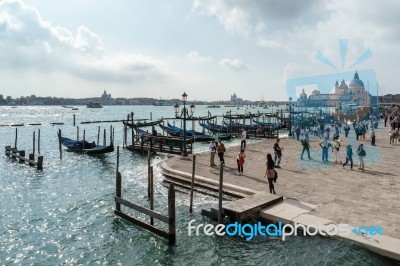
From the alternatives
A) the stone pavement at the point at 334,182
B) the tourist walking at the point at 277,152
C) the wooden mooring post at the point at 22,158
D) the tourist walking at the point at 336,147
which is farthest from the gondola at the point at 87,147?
the tourist walking at the point at 336,147

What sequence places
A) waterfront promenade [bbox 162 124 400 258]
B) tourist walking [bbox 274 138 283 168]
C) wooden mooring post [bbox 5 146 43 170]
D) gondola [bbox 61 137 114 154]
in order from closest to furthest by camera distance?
waterfront promenade [bbox 162 124 400 258]
tourist walking [bbox 274 138 283 168]
wooden mooring post [bbox 5 146 43 170]
gondola [bbox 61 137 114 154]

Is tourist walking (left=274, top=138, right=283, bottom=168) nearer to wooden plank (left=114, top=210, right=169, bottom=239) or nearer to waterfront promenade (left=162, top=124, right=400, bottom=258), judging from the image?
waterfront promenade (left=162, top=124, right=400, bottom=258)

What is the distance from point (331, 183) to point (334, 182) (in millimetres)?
207

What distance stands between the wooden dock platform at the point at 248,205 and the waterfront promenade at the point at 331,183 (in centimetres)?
87

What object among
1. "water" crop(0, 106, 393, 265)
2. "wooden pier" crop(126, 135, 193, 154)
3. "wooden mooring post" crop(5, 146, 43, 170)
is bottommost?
"water" crop(0, 106, 393, 265)

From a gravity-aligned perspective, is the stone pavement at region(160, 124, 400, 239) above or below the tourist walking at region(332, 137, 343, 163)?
below

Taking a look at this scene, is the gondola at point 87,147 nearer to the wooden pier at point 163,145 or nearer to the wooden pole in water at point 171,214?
the wooden pier at point 163,145

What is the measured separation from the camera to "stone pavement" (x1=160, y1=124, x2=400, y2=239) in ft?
30.2

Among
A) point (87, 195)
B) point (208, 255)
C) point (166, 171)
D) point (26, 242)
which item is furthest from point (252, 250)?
point (87, 195)

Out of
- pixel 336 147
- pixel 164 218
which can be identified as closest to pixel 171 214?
pixel 164 218

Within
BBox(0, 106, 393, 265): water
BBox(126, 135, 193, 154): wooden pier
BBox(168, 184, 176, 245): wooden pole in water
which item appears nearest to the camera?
BBox(0, 106, 393, 265): water

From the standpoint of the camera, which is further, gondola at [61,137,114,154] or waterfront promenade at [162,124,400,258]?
gondola at [61,137,114,154]

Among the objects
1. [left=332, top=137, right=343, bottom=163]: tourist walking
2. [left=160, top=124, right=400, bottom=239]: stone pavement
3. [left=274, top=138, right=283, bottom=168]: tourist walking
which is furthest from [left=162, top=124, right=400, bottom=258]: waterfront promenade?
[left=332, top=137, right=343, bottom=163]: tourist walking

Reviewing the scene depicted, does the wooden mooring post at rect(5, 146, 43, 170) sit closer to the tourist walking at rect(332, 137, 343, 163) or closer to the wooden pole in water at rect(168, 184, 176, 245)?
the wooden pole in water at rect(168, 184, 176, 245)
